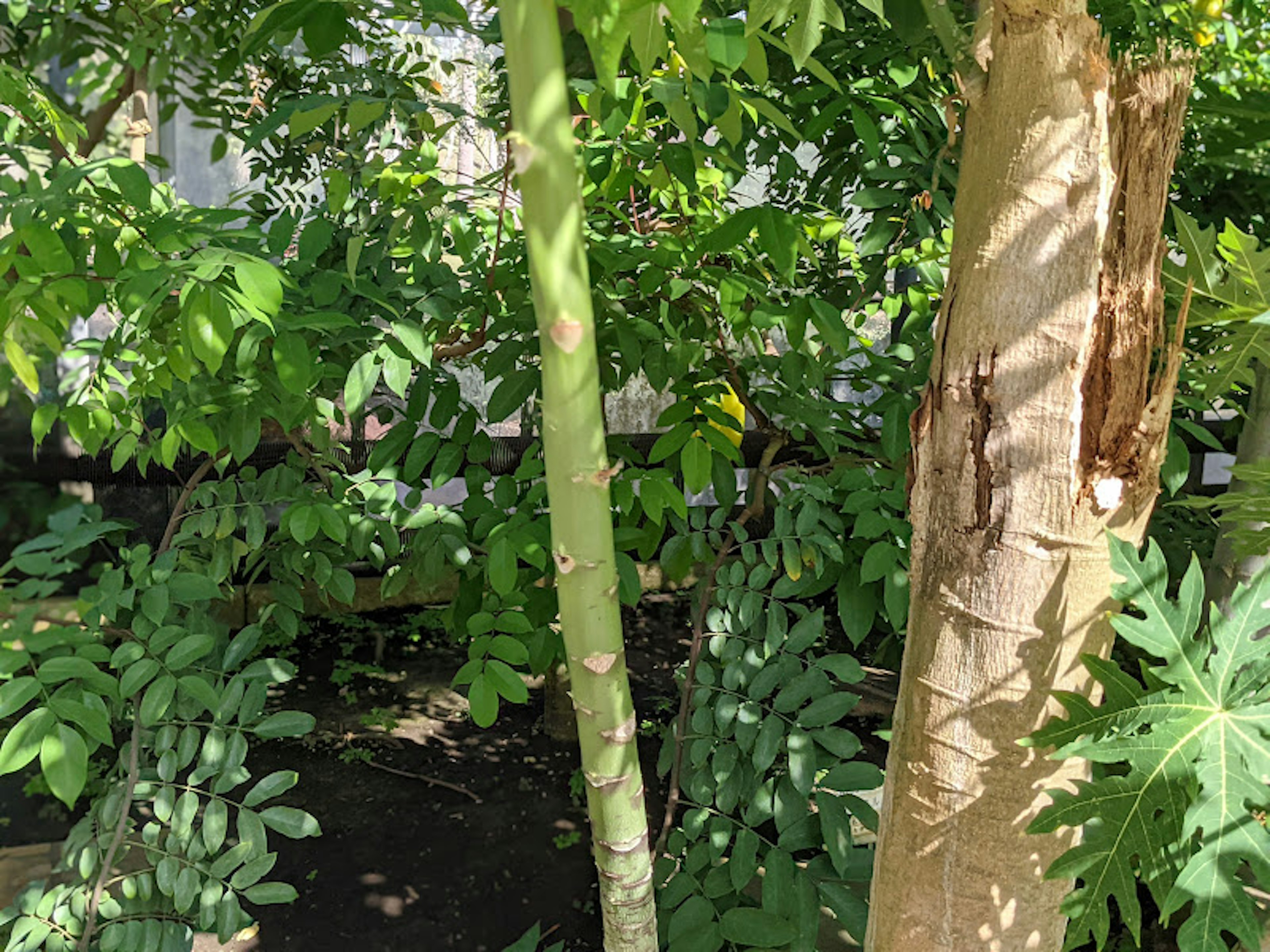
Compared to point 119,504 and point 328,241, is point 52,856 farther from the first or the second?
point 328,241

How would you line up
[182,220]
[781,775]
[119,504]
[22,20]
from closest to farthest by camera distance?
[182,220] → [781,775] → [22,20] → [119,504]

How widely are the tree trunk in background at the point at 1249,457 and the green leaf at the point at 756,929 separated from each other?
110 centimetres

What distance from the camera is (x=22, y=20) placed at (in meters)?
3.34

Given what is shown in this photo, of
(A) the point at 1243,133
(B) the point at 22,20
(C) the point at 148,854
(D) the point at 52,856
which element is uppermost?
(B) the point at 22,20

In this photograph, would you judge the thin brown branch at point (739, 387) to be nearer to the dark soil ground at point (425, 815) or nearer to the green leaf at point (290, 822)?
the dark soil ground at point (425, 815)

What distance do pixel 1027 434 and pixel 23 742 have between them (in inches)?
52.3

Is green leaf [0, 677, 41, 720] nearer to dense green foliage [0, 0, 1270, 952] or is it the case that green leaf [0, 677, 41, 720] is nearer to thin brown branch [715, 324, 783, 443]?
dense green foliage [0, 0, 1270, 952]

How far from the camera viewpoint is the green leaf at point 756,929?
1.65 m

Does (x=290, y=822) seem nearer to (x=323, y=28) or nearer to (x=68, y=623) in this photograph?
(x=68, y=623)

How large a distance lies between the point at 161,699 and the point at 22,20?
2.80 meters

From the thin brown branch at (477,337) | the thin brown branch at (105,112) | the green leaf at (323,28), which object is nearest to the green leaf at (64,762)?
the thin brown branch at (477,337)

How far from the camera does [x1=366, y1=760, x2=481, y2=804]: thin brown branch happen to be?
10.5 feet

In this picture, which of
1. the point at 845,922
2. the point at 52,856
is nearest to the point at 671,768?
the point at 845,922

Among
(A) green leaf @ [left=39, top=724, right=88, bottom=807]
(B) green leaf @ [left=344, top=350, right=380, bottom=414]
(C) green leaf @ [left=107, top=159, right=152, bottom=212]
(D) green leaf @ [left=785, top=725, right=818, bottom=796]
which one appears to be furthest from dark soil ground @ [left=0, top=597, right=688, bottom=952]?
(C) green leaf @ [left=107, top=159, right=152, bottom=212]
